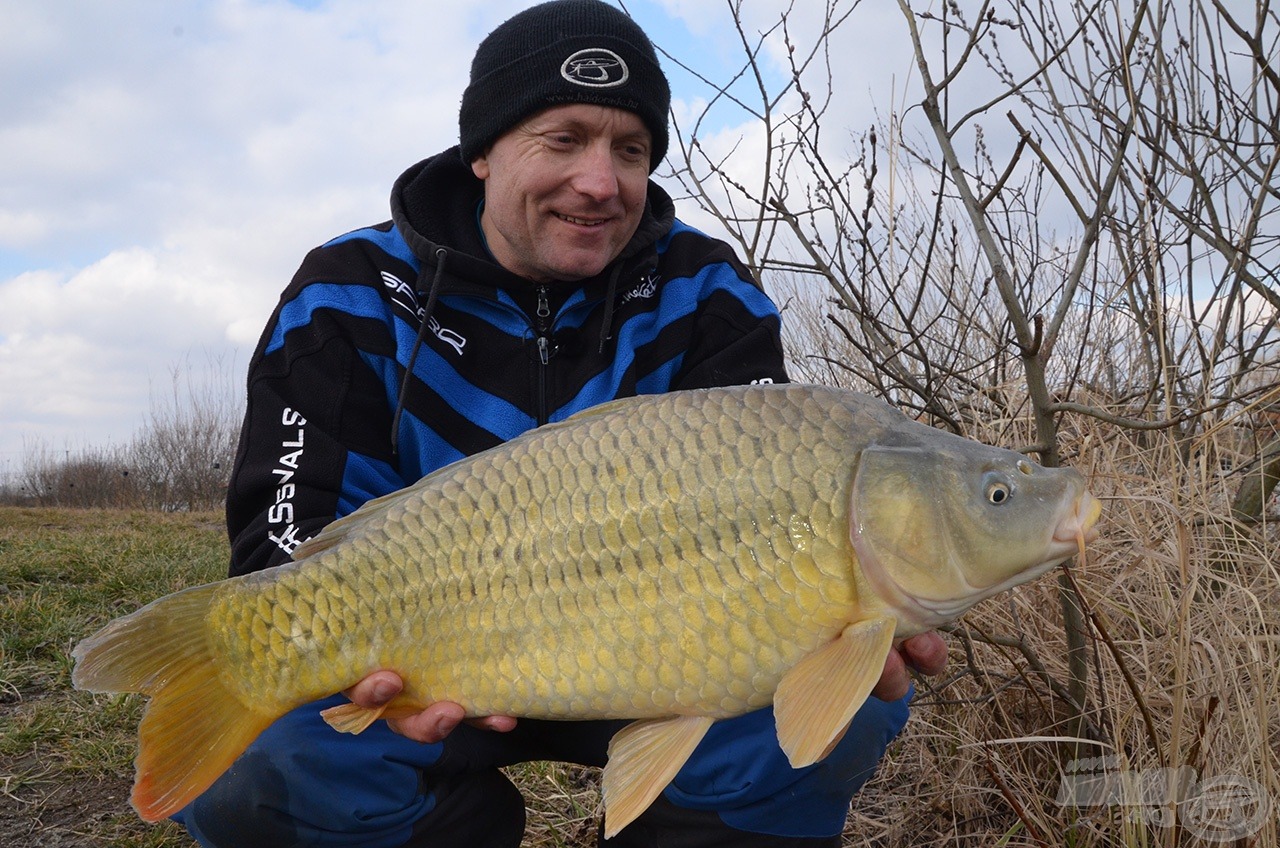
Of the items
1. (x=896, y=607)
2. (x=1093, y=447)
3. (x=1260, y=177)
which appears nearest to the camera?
(x=896, y=607)

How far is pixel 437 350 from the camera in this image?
2.09 meters

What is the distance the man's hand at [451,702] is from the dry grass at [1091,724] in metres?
0.20

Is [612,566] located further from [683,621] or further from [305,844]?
[305,844]

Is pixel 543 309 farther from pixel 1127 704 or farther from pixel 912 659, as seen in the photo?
pixel 1127 704

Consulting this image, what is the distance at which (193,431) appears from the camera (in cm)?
1944

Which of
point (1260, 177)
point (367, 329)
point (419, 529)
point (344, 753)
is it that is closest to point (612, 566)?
point (419, 529)

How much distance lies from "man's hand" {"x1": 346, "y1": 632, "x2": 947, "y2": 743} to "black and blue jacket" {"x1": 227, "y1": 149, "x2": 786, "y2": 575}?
0.40 meters

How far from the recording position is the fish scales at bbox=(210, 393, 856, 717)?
1341 mm

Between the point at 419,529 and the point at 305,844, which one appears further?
the point at 305,844

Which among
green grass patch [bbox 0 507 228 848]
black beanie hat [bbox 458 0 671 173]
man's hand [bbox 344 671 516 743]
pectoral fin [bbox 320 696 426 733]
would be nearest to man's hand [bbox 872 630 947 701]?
man's hand [bbox 344 671 516 743]

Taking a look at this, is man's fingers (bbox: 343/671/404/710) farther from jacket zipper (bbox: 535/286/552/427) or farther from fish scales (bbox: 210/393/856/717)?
jacket zipper (bbox: 535/286/552/427)

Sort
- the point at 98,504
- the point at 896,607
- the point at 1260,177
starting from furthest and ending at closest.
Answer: the point at 98,504 → the point at 1260,177 → the point at 896,607

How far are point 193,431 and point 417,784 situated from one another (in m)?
19.3

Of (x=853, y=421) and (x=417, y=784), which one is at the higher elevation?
(x=853, y=421)
